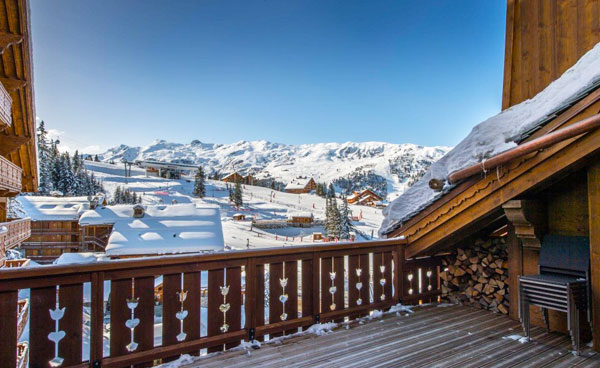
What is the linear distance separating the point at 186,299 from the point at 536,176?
309 centimetres

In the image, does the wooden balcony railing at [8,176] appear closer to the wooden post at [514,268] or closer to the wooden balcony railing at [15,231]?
the wooden balcony railing at [15,231]

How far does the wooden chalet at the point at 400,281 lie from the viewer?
2.27 metres

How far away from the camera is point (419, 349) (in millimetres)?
2754

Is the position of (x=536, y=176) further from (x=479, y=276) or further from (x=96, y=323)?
(x=96, y=323)

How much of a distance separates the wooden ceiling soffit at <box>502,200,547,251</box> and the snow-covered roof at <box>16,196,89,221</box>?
1059 inches

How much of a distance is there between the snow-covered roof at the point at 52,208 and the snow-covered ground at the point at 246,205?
11.1 meters

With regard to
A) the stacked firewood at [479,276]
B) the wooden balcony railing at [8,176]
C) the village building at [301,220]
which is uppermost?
the wooden balcony railing at [8,176]

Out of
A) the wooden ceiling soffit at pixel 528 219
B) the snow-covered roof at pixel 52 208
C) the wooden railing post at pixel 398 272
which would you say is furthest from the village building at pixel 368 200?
the wooden ceiling soffit at pixel 528 219

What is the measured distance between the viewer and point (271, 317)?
3043mm

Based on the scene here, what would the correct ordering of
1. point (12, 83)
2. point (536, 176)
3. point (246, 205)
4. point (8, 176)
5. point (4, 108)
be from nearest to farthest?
point (536, 176) → point (4, 108) → point (12, 83) → point (8, 176) → point (246, 205)

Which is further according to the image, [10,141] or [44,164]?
[44,164]

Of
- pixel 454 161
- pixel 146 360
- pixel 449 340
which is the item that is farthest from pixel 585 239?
pixel 146 360

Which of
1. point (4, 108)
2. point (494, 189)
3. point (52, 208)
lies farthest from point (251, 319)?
point (52, 208)

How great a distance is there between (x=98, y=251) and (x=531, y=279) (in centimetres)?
2594
